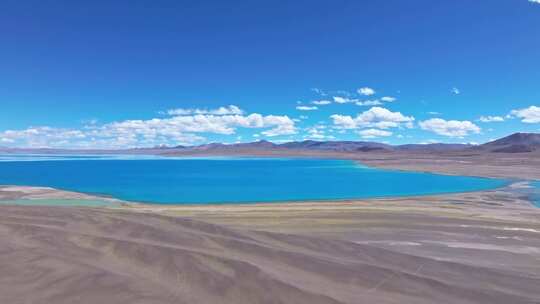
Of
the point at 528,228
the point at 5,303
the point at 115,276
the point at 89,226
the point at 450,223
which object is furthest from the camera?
the point at 450,223

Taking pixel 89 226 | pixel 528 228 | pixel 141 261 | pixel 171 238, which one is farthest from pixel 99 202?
pixel 528 228

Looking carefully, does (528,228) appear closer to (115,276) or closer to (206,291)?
(206,291)

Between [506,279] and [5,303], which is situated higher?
[5,303]

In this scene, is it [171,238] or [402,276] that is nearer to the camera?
[402,276]

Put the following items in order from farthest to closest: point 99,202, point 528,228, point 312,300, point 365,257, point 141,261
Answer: point 99,202 < point 528,228 < point 365,257 < point 141,261 < point 312,300

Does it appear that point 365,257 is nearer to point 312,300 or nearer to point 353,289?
point 353,289

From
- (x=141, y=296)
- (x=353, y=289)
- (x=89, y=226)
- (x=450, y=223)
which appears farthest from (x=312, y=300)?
(x=450, y=223)
